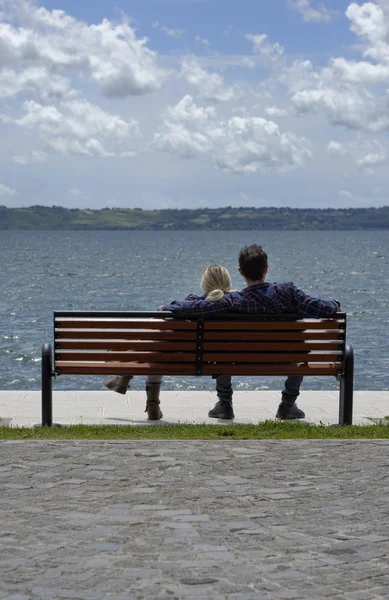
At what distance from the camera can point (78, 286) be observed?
207 feet

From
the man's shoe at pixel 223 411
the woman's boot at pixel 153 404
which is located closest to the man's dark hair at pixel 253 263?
the man's shoe at pixel 223 411

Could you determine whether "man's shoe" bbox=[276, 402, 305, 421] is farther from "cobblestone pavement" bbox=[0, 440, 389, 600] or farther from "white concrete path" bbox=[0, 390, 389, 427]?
"cobblestone pavement" bbox=[0, 440, 389, 600]

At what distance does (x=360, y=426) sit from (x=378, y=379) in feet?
39.3

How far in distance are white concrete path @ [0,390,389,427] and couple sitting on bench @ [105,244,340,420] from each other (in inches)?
6.5

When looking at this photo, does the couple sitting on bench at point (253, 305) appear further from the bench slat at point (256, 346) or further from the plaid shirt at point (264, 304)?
the bench slat at point (256, 346)

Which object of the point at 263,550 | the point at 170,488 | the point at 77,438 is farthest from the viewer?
the point at 77,438

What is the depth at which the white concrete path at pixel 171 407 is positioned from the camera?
334 inches

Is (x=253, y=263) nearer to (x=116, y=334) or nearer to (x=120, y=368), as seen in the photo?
(x=116, y=334)

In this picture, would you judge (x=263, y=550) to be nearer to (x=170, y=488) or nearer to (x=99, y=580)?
(x=99, y=580)

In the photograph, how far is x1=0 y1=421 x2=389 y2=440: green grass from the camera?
7.54m

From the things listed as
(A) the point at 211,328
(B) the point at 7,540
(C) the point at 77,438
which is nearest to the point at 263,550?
(B) the point at 7,540

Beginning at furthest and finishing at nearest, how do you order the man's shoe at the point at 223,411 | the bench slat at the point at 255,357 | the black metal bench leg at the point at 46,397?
1. the man's shoe at the point at 223,411
2. the bench slat at the point at 255,357
3. the black metal bench leg at the point at 46,397

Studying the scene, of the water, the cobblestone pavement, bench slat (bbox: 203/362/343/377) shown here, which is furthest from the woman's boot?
the water

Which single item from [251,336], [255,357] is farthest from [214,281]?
[255,357]
